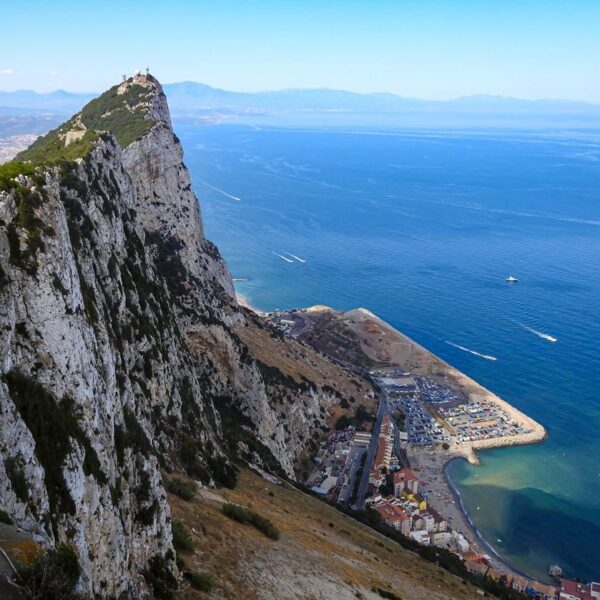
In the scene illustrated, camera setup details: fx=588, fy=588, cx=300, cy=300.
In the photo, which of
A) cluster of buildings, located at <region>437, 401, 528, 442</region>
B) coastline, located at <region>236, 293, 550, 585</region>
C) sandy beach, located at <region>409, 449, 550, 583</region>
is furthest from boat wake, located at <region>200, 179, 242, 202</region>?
sandy beach, located at <region>409, 449, 550, 583</region>

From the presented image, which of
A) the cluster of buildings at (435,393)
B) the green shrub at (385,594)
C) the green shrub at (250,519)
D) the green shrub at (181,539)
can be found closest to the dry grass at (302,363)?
the cluster of buildings at (435,393)

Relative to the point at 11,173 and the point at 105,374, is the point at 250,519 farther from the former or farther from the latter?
the point at 11,173

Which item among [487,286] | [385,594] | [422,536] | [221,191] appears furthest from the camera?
[221,191]

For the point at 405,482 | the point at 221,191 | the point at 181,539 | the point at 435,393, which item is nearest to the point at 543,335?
the point at 435,393

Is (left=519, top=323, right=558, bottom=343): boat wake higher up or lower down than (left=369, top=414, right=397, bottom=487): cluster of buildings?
higher up

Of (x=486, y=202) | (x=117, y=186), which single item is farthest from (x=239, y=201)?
(x=117, y=186)

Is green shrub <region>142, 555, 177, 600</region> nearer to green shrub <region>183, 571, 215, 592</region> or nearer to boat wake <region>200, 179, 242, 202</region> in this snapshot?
green shrub <region>183, 571, 215, 592</region>
